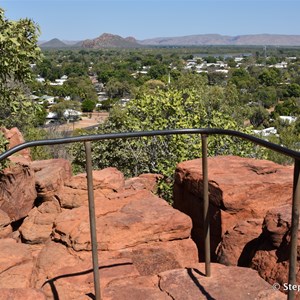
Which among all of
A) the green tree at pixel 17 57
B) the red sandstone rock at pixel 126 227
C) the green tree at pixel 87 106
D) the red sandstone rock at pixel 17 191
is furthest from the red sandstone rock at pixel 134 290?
the green tree at pixel 87 106

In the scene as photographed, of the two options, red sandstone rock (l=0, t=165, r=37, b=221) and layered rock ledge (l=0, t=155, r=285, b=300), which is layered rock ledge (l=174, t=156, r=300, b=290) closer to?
layered rock ledge (l=0, t=155, r=285, b=300)

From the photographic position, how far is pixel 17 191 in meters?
6.12

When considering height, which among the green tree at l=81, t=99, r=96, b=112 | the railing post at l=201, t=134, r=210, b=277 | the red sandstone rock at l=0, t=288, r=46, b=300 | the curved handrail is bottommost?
the green tree at l=81, t=99, r=96, b=112

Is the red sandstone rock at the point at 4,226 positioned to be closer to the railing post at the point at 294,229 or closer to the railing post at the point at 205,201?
the railing post at the point at 205,201

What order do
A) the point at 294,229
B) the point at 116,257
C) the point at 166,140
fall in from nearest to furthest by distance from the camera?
the point at 294,229 → the point at 116,257 → the point at 166,140

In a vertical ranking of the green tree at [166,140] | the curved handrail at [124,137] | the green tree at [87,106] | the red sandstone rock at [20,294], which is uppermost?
the curved handrail at [124,137]

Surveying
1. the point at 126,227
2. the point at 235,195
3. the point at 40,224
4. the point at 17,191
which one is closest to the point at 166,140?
the point at 17,191

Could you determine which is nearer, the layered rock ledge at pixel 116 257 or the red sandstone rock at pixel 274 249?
the layered rock ledge at pixel 116 257

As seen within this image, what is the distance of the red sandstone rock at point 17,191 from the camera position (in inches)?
238

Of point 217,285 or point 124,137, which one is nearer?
point 124,137

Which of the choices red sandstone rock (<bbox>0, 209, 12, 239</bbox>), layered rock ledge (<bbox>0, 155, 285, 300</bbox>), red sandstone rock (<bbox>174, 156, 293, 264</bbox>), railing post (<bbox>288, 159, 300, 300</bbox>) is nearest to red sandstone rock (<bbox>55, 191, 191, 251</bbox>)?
layered rock ledge (<bbox>0, 155, 285, 300</bbox>)

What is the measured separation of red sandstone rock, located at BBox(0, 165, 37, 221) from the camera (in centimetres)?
604

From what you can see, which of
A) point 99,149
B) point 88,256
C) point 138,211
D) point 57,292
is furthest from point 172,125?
point 57,292

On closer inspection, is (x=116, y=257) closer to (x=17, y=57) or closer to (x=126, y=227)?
(x=126, y=227)
